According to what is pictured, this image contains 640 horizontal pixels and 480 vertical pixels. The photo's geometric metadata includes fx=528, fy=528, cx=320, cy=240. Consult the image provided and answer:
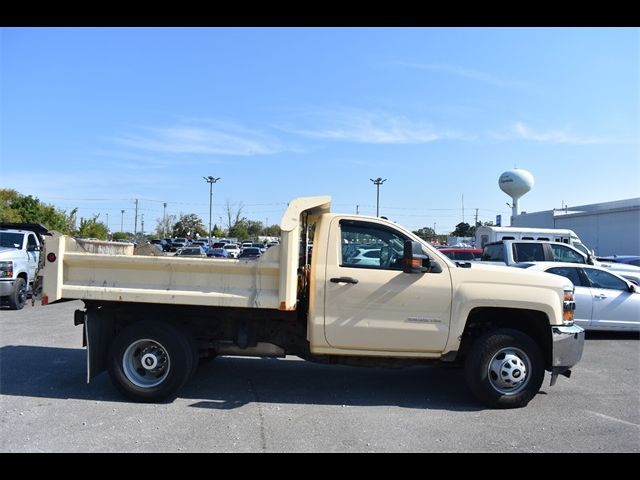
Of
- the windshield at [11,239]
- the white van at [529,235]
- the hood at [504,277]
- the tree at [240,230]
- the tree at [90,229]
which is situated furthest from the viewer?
the tree at [240,230]

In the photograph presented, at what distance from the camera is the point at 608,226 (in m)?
36.3

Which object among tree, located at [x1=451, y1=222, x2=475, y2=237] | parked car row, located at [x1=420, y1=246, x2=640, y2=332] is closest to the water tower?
tree, located at [x1=451, y1=222, x2=475, y2=237]

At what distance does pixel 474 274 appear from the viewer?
5.80 m

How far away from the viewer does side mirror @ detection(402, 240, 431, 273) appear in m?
5.59

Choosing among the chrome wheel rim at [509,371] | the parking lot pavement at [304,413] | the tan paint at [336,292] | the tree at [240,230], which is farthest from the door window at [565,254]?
the tree at [240,230]

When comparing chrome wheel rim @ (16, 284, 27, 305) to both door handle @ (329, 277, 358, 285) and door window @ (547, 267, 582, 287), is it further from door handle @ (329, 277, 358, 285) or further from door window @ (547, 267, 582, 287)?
door window @ (547, 267, 582, 287)

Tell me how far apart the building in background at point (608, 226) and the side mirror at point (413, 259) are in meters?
32.5

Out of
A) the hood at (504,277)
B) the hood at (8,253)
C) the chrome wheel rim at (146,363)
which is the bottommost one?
the chrome wheel rim at (146,363)

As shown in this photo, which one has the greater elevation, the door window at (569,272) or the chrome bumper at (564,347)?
the door window at (569,272)

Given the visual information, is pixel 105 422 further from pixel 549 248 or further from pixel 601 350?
pixel 549 248

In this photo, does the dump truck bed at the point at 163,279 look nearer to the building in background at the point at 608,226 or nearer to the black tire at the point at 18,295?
the black tire at the point at 18,295

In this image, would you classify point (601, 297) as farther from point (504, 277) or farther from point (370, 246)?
point (370, 246)

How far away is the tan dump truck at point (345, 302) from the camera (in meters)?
5.67
